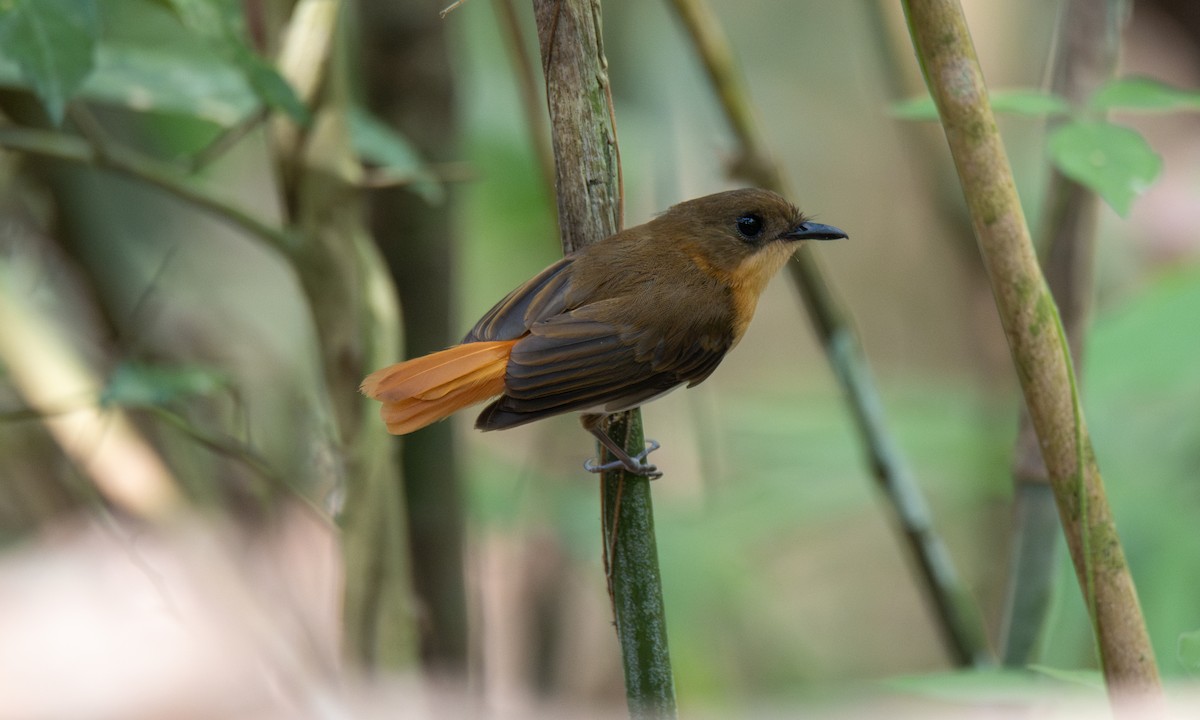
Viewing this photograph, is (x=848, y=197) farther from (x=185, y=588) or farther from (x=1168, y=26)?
(x=185, y=588)

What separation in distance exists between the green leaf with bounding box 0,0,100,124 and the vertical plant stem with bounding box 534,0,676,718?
0.57 m

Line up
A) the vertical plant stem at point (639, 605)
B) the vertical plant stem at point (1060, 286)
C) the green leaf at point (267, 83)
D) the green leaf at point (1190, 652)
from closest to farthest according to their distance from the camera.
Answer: the green leaf at point (1190, 652) < the vertical plant stem at point (639, 605) < the green leaf at point (267, 83) < the vertical plant stem at point (1060, 286)

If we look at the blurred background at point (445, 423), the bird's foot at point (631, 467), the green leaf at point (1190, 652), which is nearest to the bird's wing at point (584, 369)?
the bird's foot at point (631, 467)

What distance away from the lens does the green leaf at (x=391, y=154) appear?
1.95m

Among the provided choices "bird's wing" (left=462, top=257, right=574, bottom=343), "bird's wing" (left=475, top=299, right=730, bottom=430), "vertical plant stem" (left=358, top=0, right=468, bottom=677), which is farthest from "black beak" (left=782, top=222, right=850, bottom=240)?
"vertical plant stem" (left=358, top=0, right=468, bottom=677)

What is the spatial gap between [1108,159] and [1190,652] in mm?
611

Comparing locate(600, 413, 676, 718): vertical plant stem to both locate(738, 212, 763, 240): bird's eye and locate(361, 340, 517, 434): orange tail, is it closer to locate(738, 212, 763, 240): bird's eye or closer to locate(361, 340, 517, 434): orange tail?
locate(361, 340, 517, 434): orange tail

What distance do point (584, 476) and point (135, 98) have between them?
1.68m

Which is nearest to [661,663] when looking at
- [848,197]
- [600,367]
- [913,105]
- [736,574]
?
[600,367]

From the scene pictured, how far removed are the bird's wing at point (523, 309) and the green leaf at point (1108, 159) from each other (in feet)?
2.17

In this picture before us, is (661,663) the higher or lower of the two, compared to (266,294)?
lower

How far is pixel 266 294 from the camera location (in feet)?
13.8

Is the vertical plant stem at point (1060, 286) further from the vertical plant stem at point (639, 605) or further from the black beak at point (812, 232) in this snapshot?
the vertical plant stem at point (639, 605)

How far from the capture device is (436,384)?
141 centimetres
